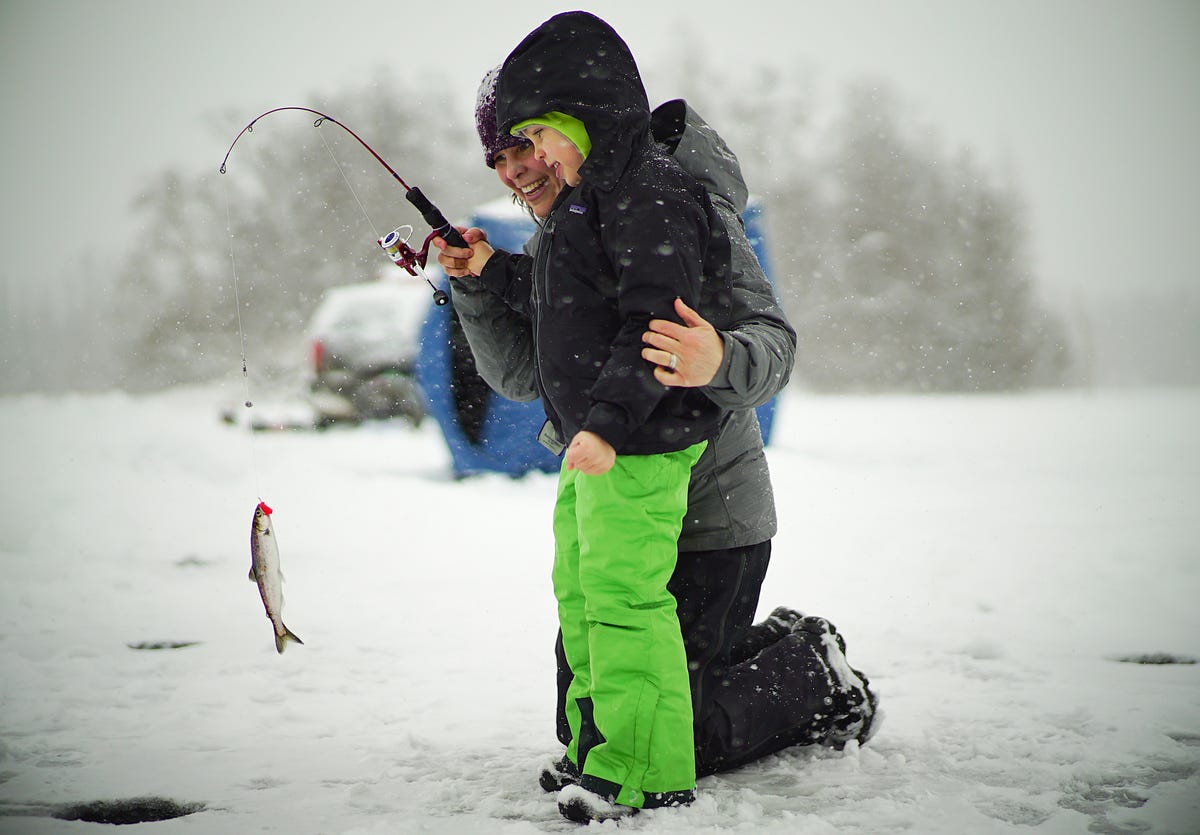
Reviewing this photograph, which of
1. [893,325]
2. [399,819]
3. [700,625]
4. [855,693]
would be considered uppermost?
[893,325]

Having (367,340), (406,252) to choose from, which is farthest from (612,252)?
(367,340)

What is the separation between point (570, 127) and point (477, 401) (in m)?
4.76

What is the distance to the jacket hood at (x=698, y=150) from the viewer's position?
2.18 meters

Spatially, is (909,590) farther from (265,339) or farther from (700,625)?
(265,339)

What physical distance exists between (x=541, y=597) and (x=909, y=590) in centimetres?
149

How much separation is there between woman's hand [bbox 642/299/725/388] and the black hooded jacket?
4 cm

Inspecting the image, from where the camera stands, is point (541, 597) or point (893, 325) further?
point (893, 325)

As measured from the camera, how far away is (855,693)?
2.24 meters

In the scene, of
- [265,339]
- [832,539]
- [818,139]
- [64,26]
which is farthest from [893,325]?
[832,539]

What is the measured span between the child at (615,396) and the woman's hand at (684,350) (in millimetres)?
36

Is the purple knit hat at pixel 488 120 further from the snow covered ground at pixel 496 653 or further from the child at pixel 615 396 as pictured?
the snow covered ground at pixel 496 653

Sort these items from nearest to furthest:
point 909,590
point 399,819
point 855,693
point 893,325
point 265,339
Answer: point 399,819
point 855,693
point 909,590
point 893,325
point 265,339

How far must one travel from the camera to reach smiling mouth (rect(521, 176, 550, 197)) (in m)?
2.31

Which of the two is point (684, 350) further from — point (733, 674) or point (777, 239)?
point (777, 239)
